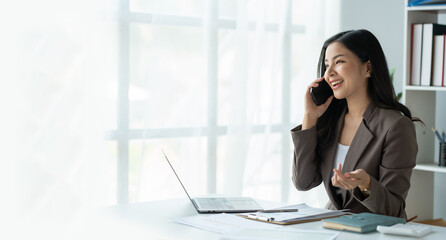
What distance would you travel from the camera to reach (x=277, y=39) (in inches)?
157

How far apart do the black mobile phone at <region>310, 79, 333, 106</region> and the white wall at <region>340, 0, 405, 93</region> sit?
1.80m

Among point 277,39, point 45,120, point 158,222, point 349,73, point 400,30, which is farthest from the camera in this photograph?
point 400,30

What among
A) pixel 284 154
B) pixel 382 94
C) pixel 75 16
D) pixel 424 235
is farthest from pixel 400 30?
pixel 424 235

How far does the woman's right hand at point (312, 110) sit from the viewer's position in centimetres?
263

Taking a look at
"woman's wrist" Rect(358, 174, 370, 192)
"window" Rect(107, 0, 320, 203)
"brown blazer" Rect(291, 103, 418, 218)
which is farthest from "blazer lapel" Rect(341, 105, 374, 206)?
"window" Rect(107, 0, 320, 203)

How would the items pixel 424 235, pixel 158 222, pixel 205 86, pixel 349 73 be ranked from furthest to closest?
pixel 205 86 → pixel 349 73 → pixel 158 222 → pixel 424 235

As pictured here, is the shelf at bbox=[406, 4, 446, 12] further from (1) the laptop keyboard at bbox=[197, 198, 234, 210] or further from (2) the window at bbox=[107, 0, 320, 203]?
(1) the laptop keyboard at bbox=[197, 198, 234, 210]

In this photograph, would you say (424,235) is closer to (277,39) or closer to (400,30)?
(277,39)

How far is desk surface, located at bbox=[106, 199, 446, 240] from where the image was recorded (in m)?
1.87

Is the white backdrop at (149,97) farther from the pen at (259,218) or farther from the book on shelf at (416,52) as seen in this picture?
the pen at (259,218)

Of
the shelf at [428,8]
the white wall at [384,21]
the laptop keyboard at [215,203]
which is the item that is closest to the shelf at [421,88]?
the shelf at [428,8]

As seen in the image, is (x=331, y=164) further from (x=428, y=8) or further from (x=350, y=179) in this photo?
(x=428, y=8)

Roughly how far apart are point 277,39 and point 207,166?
956 millimetres

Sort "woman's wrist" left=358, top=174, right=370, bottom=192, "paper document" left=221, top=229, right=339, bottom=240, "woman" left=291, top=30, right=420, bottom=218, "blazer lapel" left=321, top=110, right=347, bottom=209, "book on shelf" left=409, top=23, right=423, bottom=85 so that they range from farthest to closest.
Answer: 1. "book on shelf" left=409, top=23, right=423, bottom=85
2. "blazer lapel" left=321, top=110, right=347, bottom=209
3. "woman" left=291, top=30, right=420, bottom=218
4. "woman's wrist" left=358, top=174, right=370, bottom=192
5. "paper document" left=221, top=229, right=339, bottom=240
